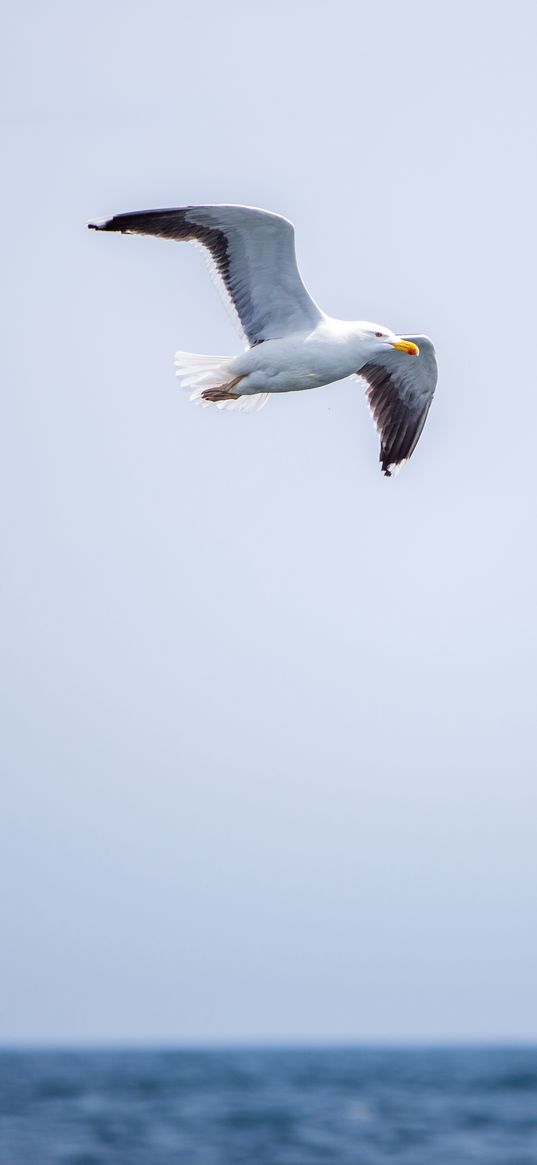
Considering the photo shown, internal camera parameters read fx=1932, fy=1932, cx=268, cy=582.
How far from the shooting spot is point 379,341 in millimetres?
12305

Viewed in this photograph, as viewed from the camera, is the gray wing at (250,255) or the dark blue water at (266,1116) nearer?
the gray wing at (250,255)

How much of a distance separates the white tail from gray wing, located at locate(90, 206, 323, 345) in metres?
0.28

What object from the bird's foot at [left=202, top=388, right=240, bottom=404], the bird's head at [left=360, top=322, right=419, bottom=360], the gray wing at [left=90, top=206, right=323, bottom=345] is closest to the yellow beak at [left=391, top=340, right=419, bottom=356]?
the bird's head at [left=360, top=322, right=419, bottom=360]

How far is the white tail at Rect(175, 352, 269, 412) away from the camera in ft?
40.8

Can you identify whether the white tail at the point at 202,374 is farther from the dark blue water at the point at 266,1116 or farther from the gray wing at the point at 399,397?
the dark blue water at the point at 266,1116

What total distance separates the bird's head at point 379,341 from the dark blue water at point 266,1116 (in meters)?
20.7

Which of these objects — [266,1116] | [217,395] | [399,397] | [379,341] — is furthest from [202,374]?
[266,1116]

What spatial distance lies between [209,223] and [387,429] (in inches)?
113

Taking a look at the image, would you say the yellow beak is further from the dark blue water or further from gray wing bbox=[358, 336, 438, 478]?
the dark blue water

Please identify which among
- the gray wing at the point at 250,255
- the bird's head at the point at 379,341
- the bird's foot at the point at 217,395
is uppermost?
the gray wing at the point at 250,255

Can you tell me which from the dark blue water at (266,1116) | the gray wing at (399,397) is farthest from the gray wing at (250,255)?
the dark blue water at (266,1116)

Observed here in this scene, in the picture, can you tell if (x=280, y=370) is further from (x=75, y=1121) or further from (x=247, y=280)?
(x=75, y=1121)

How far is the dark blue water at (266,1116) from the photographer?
1251 inches

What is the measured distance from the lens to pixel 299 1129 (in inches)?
1437
